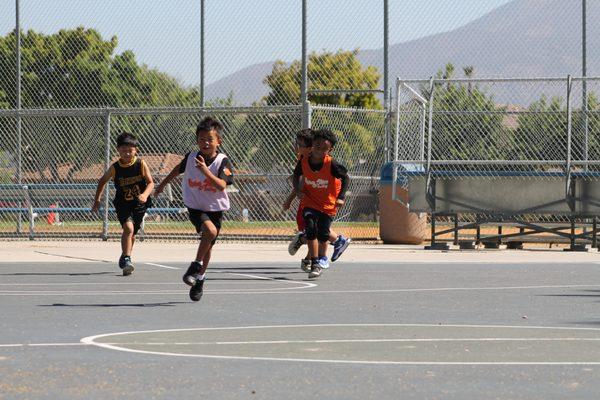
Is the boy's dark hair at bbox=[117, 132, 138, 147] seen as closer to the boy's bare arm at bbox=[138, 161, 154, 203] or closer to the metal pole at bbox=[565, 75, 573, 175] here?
the boy's bare arm at bbox=[138, 161, 154, 203]

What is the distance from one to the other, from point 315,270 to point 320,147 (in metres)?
1.30

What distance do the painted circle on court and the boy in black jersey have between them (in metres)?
5.83

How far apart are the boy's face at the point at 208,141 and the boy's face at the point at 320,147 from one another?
2.96 metres

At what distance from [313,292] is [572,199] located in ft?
27.4

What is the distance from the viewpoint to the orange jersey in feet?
50.9

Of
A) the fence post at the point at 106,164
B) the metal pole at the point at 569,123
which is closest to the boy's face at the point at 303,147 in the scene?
the metal pole at the point at 569,123

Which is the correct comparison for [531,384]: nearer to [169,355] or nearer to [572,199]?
[169,355]

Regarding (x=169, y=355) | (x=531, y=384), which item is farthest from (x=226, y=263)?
(x=531, y=384)

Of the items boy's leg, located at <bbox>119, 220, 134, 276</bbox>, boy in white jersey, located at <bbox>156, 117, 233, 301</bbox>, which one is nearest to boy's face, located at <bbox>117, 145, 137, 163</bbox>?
boy's leg, located at <bbox>119, 220, 134, 276</bbox>

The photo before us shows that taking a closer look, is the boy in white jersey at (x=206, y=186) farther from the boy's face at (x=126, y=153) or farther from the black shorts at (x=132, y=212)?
the black shorts at (x=132, y=212)

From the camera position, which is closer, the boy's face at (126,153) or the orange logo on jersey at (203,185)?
the orange logo on jersey at (203,185)

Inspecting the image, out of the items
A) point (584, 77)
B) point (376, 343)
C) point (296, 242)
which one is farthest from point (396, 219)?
point (376, 343)

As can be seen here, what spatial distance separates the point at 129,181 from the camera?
51.6 feet

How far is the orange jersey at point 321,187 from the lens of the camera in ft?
50.9
